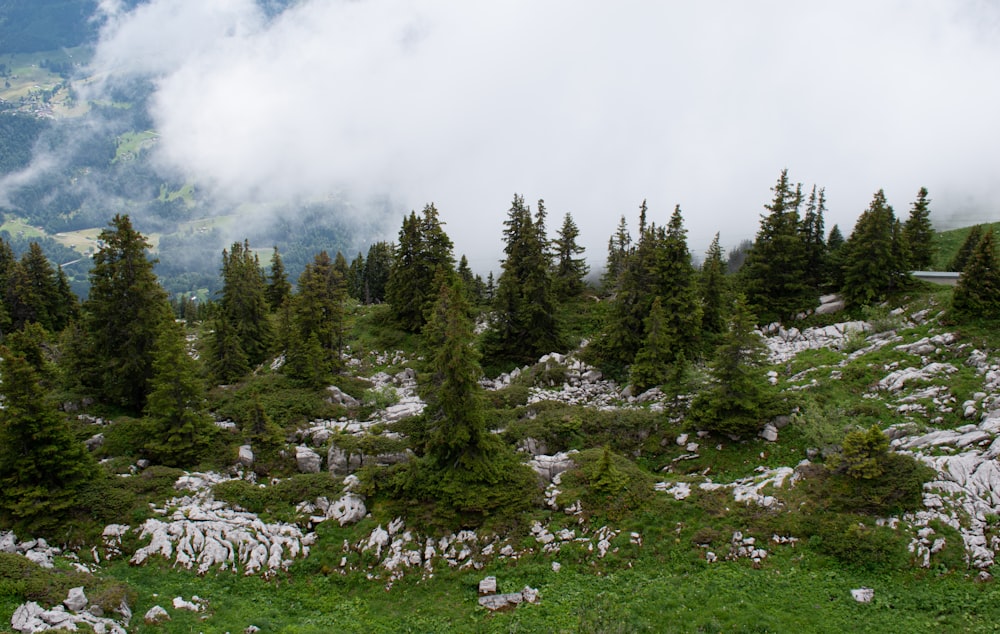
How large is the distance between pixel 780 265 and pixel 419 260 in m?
32.8

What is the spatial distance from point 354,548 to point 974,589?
65.4 feet

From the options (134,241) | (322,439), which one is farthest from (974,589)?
(134,241)

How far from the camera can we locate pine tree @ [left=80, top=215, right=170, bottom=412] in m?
33.5

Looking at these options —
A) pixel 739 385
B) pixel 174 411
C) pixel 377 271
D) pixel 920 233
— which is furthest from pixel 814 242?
pixel 377 271

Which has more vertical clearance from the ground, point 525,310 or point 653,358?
point 525,310

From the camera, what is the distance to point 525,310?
141ft

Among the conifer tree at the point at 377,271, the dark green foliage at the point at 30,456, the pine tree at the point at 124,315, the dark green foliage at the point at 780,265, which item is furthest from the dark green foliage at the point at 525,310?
the conifer tree at the point at 377,271

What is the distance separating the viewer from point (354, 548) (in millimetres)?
20344

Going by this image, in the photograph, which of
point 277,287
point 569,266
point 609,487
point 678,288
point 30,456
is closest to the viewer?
point 30,456

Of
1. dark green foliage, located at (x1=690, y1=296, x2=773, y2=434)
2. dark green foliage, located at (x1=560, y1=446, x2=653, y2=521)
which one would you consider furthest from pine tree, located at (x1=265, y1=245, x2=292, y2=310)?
dark green foliage, located at (x1=690, y1=296, x2=773, y2=434)

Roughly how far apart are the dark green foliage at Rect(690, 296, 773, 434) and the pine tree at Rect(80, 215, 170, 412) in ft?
109

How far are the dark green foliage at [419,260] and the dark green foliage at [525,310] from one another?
28.3 ft

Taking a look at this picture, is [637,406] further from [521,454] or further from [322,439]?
[322,439]

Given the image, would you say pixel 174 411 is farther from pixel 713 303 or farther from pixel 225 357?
pixel 713 303
